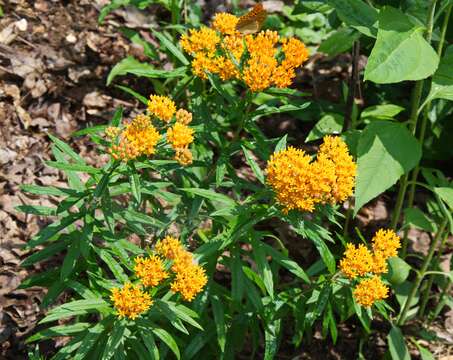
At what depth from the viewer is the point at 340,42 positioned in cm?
478

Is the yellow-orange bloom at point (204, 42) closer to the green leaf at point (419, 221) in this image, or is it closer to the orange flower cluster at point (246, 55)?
→ the orange flower cluster at point (246, 55)

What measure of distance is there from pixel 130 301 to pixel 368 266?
1.26 m

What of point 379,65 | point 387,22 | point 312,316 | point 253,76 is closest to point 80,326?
point 312,316

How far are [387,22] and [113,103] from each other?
286 centimetres

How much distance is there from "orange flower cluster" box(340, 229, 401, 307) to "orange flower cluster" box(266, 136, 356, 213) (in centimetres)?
37

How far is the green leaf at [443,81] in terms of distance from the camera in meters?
3.64

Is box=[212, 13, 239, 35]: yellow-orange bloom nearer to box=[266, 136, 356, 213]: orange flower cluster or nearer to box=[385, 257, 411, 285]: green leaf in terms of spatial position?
box=[266, 136, 356, 213]: orange flower cluster

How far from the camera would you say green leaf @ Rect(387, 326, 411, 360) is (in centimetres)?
438

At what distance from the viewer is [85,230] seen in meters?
3.52

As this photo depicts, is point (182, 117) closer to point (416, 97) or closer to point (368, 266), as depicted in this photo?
point (368, 266)

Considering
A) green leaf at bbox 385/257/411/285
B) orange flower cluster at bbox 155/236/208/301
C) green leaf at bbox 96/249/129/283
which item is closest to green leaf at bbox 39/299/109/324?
green leaf at bbox 96/249/129/283

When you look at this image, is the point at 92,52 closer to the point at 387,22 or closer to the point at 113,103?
the point at 113,103

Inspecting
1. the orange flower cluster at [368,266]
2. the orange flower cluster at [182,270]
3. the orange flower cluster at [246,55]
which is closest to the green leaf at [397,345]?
the orange flower cluster at [368,266]

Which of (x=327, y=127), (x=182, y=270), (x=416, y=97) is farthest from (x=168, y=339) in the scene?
(x=327, y=127)
